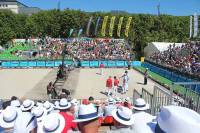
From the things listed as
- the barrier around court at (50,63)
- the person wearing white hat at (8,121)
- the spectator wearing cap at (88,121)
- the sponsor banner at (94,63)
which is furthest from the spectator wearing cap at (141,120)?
the sponsor banner at (94,63)

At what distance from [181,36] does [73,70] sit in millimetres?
34664

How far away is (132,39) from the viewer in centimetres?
6675

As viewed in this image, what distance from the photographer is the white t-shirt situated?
4.82 metres

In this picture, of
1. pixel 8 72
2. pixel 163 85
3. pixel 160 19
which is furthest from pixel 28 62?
pixel 160 19

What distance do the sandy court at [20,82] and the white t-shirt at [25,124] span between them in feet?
74.6

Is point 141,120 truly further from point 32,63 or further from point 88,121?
point 32,63

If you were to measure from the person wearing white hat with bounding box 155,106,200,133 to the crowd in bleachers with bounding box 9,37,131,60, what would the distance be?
4753 centimetres

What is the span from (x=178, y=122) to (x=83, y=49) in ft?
181

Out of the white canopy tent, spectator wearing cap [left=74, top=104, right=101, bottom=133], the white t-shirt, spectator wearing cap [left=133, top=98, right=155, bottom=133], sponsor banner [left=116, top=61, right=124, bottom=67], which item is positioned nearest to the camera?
spectator wearing cap [left=74, top=104, right=101, bottom=133]

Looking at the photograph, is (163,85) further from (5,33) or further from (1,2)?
(1,2)

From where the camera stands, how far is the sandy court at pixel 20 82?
1128 inches

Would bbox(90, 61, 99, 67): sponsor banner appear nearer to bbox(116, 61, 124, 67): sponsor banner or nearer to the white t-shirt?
bbox(116, 61, 124, 67): sponsor banner

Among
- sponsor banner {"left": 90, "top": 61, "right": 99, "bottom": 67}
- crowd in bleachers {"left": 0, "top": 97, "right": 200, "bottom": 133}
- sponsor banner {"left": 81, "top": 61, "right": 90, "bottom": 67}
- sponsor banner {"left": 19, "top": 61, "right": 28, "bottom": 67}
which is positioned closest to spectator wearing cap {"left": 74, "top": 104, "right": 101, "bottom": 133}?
crowd in bleachers {"left": 0, "top": 97, "right": 200, "bottom": 133}

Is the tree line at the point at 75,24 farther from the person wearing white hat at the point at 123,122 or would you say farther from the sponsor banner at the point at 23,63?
the person wearing white hat at the point at 123,122
